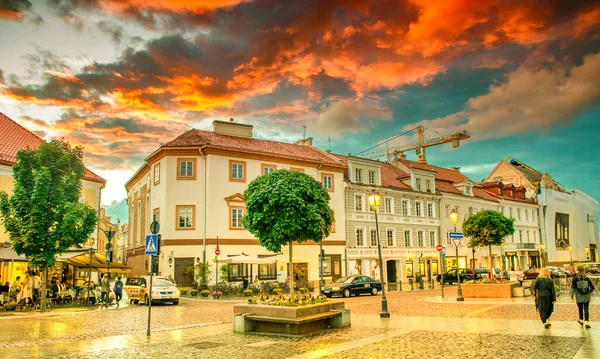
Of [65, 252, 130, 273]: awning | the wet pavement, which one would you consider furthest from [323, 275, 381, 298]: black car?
[65, 252, 130, 273]: awning

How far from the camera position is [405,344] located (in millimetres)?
12359

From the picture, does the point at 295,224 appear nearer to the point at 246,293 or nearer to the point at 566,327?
the point at 566,327

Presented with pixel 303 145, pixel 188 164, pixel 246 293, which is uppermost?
pixel 303 145

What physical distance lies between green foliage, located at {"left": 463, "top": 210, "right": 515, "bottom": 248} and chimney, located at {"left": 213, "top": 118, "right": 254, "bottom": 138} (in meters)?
22.7

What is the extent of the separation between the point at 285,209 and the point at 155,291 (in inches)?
561

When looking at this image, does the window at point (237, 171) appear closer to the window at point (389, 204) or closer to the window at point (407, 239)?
the window at point (389, 204)

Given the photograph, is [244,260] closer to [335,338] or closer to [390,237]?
[390,237]

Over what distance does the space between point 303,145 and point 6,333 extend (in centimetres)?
3838

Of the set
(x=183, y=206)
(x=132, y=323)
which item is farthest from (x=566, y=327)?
(x=183, y=206)

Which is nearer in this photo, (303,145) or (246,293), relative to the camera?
(246,293)

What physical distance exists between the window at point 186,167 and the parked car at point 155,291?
38.0 ft

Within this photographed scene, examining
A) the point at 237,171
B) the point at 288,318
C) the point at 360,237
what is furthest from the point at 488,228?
the point at 237,171

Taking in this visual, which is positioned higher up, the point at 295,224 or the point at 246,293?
the point at 295,224

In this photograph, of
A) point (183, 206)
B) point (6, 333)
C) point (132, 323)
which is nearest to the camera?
point (6, 333)
